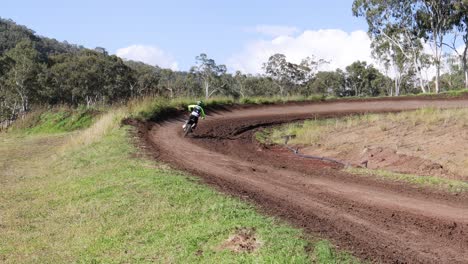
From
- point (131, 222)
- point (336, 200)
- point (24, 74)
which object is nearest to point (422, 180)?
point (336, 200)

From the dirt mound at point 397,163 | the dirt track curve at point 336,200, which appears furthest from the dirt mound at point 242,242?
the dirt mound at point 397,163

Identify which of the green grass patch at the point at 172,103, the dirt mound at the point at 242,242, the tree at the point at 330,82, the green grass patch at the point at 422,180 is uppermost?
the tree at the point at 330,82

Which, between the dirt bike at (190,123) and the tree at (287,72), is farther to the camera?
the tree at (287,72)

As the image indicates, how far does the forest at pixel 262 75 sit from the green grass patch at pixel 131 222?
1865cm

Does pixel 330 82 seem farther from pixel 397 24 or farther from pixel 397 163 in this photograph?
pixel 397 163

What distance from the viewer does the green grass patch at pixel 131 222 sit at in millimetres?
6930

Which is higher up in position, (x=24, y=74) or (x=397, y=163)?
(x=24, y=74)

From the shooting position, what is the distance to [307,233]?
719 centimetres

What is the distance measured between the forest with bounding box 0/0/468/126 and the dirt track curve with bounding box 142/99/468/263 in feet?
47.8

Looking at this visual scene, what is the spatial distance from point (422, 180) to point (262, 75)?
60063mm

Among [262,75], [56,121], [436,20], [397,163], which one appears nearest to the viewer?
[397,163]

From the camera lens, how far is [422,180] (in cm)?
1188

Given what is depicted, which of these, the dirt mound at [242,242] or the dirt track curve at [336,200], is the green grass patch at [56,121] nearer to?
the dirt track curve at [336,200]

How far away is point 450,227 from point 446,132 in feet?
32.9
